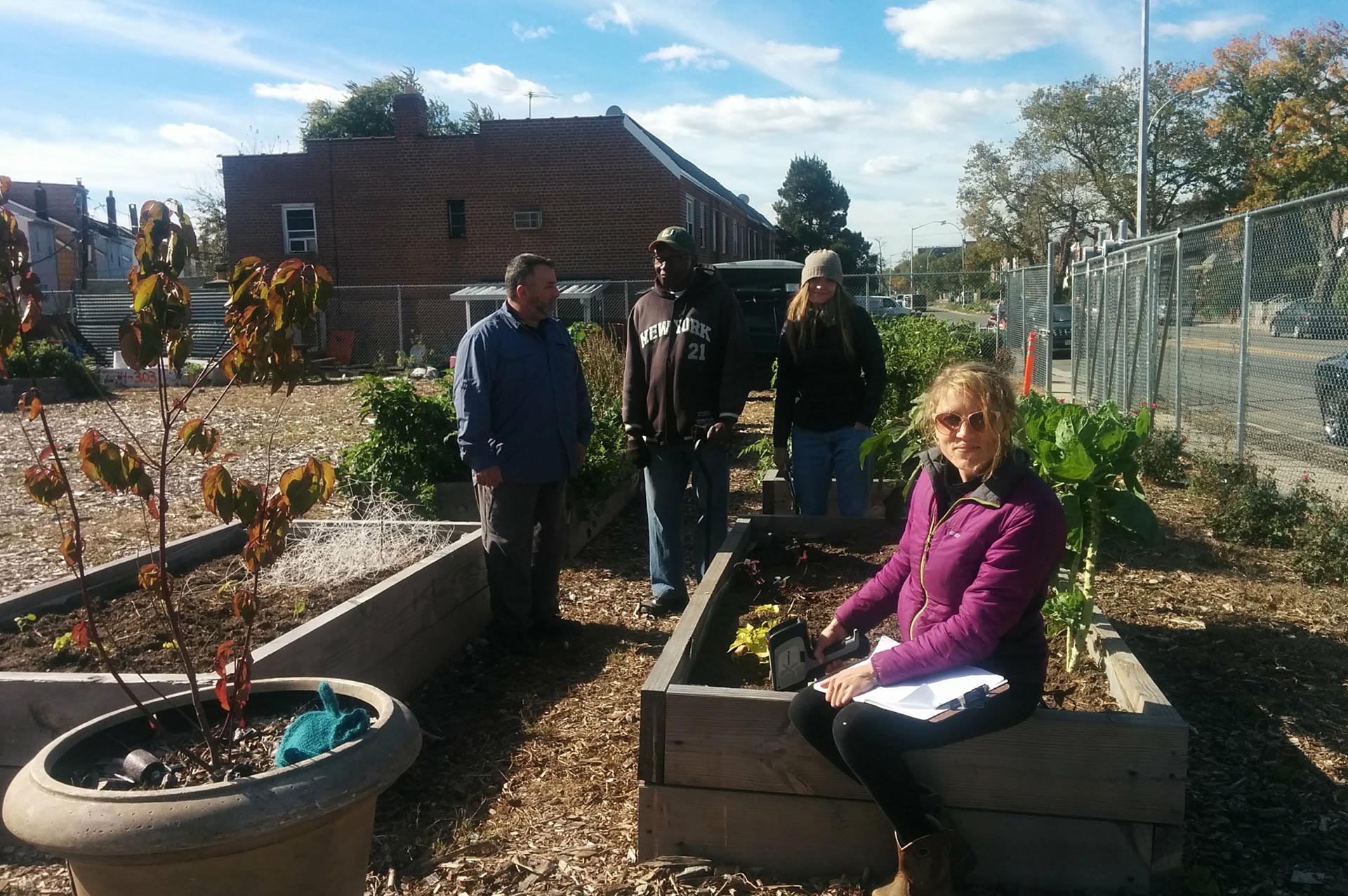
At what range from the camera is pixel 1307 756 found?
3.67 m

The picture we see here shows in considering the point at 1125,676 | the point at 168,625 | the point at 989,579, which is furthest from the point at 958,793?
the point at 168,625

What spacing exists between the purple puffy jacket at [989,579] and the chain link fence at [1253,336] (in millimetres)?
4371

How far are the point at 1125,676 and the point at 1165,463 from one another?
19.5 ft

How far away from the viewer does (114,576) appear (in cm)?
462

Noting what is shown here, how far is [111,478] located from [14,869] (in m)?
1.68

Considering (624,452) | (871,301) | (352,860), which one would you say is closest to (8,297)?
(352,860)

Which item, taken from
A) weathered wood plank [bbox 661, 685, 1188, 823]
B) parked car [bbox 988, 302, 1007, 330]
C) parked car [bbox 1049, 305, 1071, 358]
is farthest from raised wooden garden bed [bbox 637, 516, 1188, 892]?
parked car [bbox 1049, 305, 1071, 358]

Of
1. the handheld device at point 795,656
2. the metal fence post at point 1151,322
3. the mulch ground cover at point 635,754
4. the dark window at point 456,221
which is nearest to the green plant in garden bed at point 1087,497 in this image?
the mulch ground cover at point 635,754

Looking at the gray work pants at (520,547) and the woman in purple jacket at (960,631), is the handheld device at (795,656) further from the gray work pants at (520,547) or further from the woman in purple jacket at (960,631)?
the gray work pants at (520,547)

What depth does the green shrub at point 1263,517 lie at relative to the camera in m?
6.45

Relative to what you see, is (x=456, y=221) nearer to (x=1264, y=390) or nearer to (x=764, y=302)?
(x=764, y=302)

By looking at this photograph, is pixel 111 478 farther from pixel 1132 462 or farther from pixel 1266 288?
pixel 1266 288

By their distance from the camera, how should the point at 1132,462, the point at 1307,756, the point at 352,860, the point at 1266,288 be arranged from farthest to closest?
the point at 1266,288 → the point at 1132,462 → the point at 1307,756 → the point at 352,860

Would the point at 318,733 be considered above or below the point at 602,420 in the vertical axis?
below
